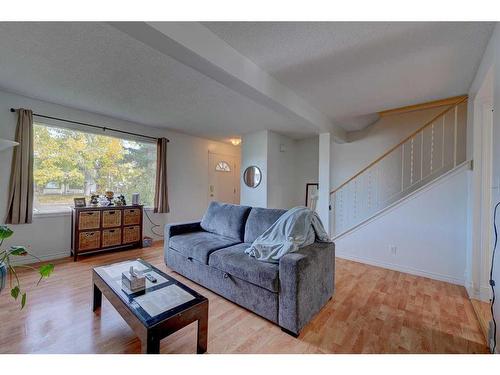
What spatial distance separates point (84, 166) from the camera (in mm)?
3713

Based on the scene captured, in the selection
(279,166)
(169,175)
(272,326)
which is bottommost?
(272,326)

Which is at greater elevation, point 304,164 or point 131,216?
point 304,164

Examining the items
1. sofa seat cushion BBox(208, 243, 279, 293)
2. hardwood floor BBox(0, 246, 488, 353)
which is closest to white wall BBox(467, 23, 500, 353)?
hardwood floor BBox(0, 246, 488, 353)

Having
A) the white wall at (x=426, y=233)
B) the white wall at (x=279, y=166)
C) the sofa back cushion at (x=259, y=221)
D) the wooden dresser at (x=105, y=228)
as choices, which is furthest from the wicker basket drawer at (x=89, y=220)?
the white wall at (x=426, y=233)

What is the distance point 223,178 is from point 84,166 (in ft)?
9.93

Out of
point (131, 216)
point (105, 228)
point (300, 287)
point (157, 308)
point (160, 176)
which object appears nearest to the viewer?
point (157, 308)

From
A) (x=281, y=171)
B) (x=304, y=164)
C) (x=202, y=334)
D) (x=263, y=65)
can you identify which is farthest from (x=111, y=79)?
(x=304, y=164)

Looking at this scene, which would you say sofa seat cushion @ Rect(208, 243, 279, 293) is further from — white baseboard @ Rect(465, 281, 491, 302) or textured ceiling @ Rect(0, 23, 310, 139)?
white baseboard @ Rect(465, 281, 491, 302)

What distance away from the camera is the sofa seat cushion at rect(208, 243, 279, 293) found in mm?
1819

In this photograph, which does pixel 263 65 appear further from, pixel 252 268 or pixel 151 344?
pixel 151 344

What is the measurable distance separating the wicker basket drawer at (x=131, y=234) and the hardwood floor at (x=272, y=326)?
123cm

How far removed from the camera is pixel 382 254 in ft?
10.7
